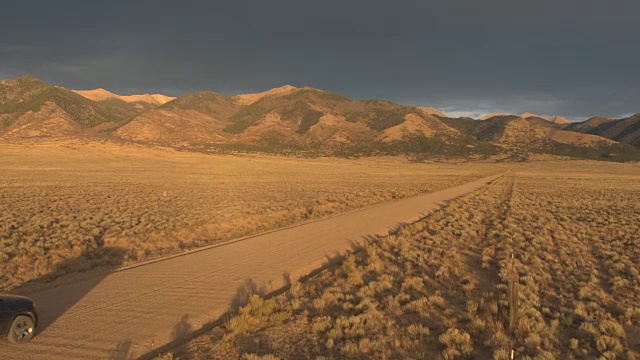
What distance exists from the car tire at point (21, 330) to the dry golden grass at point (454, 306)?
10.0 ft

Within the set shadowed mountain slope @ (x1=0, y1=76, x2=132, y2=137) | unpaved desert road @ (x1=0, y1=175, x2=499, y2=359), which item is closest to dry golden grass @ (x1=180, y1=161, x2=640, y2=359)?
unpaved desert road @ (x1=0, y1=175, x2=499, y2=359)

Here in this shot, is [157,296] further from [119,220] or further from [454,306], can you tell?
[119,220]

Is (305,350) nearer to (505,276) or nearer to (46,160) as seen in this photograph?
(505,276)

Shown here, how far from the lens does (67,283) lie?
11.5 m

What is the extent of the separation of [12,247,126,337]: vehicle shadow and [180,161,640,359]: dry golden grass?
3.98 meters

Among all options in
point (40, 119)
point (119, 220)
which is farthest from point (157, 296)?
point (40, 119)

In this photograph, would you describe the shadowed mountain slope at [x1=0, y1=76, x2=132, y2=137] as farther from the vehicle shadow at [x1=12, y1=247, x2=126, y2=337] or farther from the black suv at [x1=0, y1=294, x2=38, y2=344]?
the black suv at [x1=0, y1=294, x2=38, y2=344]

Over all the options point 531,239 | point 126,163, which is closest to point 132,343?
point 531,239

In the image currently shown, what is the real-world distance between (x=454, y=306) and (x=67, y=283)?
1070cm

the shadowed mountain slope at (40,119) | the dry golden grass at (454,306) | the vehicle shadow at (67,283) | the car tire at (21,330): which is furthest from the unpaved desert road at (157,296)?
the shadowed mountain slope at (40,119)

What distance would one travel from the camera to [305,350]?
7812 millimetres

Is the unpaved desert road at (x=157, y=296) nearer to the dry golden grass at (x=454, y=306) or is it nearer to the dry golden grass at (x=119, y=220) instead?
the dry golden grass at (x=454, y=306)

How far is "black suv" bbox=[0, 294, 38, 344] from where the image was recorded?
727 centimetres

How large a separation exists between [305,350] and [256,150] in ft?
478
